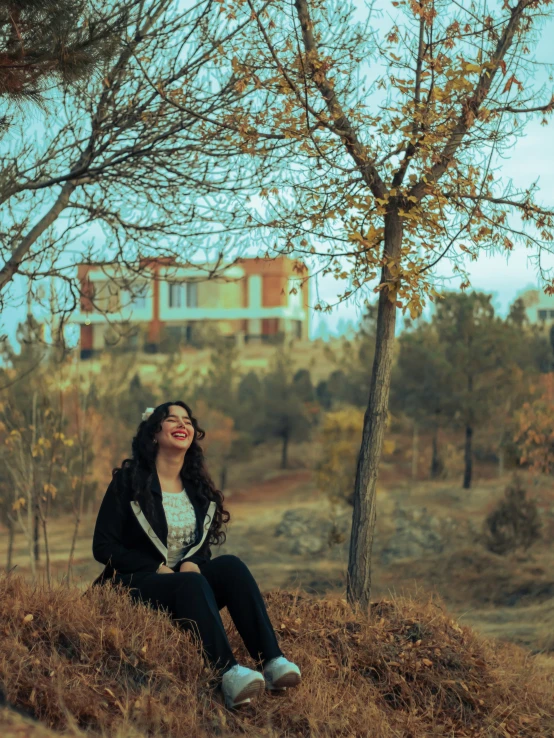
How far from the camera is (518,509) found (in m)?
20.9

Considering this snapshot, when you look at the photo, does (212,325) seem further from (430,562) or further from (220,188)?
(220,188)

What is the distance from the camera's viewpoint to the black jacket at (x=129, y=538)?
4.25 meters

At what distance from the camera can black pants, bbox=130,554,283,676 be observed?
12.7 feet

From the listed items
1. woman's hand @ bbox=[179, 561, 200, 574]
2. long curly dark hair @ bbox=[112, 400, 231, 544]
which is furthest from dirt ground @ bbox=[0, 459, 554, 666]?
woman's hand @ bbox=[179, 561, 200, 574]

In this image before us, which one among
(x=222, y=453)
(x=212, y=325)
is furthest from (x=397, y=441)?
(x=212, y=325)

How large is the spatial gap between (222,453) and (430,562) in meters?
14.5

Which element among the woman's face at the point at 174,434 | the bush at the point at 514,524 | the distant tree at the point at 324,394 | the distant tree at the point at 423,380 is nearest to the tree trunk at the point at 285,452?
the distant tree at the point at 324,394

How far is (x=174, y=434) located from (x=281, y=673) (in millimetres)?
1304

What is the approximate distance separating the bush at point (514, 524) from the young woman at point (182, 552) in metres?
17.3

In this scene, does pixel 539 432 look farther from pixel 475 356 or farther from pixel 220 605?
pixel 220 605

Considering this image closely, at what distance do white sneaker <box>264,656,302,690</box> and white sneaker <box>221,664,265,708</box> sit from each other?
143 mm

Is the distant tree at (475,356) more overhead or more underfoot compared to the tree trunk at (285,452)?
more overhead

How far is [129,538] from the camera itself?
14.2 ft

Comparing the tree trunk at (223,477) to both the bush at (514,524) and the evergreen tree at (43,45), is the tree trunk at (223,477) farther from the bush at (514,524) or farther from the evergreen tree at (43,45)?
the evergreen tree at (43,45)
